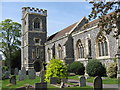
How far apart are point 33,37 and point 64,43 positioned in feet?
33.3

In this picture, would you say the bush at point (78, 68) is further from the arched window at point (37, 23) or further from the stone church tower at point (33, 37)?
the arched window at point (37, 23)

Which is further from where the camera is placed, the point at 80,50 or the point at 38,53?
the point at 38,53

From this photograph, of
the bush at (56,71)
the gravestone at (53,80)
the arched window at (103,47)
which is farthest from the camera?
the arched window at (103,47)

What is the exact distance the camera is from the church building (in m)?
19.2

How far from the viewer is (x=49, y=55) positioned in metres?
32.0

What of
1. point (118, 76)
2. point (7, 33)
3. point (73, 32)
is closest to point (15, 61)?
point (7, 33)

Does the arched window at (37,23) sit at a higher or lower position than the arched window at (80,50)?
higher

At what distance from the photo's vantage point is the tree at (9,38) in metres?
36.2

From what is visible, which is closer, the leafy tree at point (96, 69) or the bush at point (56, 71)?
the bush at point (56, 71)

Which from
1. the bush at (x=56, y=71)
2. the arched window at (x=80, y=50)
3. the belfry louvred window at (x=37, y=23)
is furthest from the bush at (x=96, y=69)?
the belfry louvred window at (x=37, y=23)

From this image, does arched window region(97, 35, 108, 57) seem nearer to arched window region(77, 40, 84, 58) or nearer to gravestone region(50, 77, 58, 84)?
arched window region(77, 40, 84, 58)

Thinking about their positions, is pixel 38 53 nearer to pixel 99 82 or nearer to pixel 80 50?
pixel 80 50

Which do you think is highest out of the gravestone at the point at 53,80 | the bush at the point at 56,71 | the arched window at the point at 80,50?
the arched window at the point at 80,50

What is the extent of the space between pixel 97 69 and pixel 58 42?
12.2m
